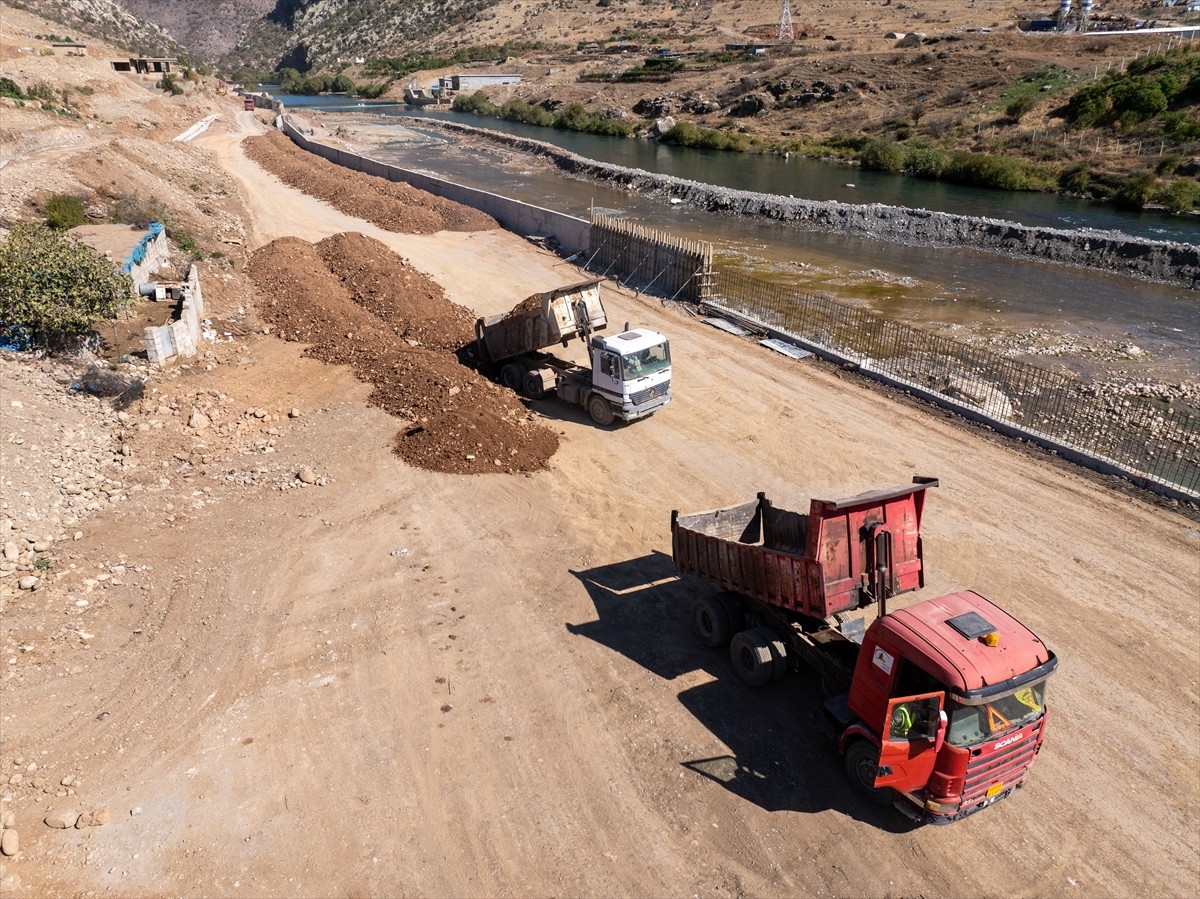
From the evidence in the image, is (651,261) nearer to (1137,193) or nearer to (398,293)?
(398,293)

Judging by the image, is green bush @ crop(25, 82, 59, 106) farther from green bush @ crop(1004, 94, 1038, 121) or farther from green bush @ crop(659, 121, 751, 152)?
green bush @ crop(1004, 94, 1038, 121)

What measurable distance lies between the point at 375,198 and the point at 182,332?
22678mm

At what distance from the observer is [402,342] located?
22188mm

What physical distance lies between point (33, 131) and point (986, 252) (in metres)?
50.4

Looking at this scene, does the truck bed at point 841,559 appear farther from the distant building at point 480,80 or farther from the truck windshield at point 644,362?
the distant building at point 480,80

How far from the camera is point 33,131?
41719 millimetres

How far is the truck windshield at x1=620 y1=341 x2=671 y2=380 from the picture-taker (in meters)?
17.0

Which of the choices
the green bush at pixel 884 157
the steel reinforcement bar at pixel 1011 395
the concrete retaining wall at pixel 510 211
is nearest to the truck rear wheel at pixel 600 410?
the steel reinforcement bar at pixel 1011 395

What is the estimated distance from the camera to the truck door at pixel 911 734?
7422 millimetres

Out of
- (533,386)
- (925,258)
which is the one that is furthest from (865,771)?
(925,258)

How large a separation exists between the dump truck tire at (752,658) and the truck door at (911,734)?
98.9 inches

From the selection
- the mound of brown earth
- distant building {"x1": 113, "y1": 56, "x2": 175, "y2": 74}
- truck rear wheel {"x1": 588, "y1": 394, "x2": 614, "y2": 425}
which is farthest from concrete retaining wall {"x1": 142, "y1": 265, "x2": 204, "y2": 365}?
distant building {"x1": 113, "y1": 56, "x2": 175, "y2": 74}

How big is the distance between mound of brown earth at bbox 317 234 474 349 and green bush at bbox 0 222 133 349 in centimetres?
754

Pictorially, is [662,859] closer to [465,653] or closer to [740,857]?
[740,857]
